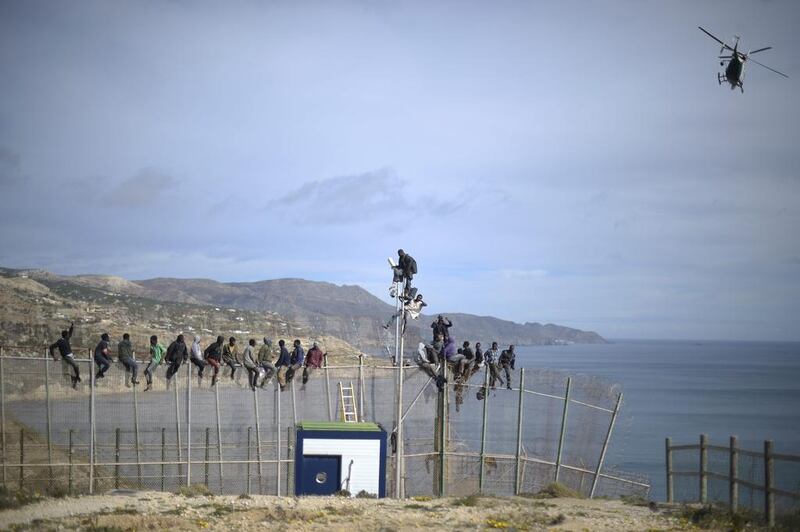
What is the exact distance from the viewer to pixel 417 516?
16.8 metres

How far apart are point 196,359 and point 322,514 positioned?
7314 mm

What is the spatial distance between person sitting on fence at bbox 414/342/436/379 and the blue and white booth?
3064 millimetres

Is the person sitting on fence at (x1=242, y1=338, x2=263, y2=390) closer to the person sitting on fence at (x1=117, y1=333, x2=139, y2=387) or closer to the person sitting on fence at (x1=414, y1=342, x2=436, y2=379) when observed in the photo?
the person sitting on fence at (x1=117, y1=333, x2=139, y2=387)

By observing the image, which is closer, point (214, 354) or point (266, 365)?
point (266, 365)

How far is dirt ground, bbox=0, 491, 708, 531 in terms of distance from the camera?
15.8 m

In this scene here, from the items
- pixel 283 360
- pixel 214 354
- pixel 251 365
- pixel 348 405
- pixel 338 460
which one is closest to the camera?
pixel 338 460

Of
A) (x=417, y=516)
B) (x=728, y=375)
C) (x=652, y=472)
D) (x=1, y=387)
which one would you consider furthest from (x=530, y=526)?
(x=728, y=375)

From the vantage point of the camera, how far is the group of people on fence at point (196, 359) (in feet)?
71.4

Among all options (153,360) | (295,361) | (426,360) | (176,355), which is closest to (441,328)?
(426,360)

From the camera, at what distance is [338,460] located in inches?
782

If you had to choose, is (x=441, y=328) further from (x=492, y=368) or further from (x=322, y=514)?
(x=322, y=514)

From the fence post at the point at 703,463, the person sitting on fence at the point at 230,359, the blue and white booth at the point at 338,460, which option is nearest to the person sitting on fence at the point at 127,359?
the person sitting on fence at the point at 230,359

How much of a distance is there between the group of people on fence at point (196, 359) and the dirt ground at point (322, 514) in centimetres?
401

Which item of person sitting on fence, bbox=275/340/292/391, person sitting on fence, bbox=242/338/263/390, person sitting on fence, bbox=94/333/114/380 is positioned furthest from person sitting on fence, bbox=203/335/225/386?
person sitting on fence, bbox=94/333/114/380
